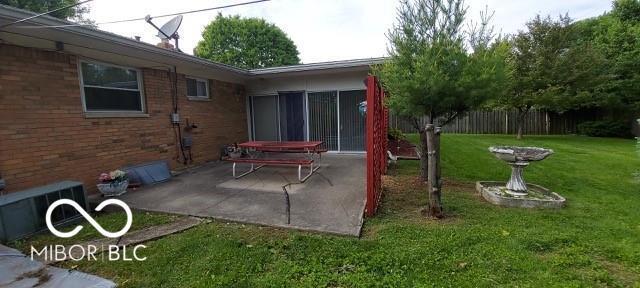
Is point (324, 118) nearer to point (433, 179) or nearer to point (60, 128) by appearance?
point (433, 179)

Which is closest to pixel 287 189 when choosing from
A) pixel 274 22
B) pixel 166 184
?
pixel 166 184

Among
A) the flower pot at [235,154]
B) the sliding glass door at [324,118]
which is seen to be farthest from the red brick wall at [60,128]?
the sliding glass door at [324,118]

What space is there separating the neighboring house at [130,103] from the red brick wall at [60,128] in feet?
0.05

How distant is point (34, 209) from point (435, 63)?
563 cm

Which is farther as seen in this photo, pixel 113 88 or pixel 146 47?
pixel 113 88

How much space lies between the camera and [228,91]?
30.8ft

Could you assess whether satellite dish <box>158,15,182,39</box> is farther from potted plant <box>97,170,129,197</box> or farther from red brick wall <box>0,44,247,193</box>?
potted plant <box>97,170,129,197</box>

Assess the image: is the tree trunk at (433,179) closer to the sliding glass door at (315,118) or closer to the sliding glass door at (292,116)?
the sliding glass door at (315,118)

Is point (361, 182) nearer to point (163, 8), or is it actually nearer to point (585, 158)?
point (163, 8)

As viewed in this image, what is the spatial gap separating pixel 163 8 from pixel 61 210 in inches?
125

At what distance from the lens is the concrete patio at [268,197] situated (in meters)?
3.84

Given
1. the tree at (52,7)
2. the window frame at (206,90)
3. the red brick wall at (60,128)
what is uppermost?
the tree at (52,7)

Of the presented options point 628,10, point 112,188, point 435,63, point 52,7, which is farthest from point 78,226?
point 628,10

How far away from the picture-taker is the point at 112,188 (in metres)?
5.11
